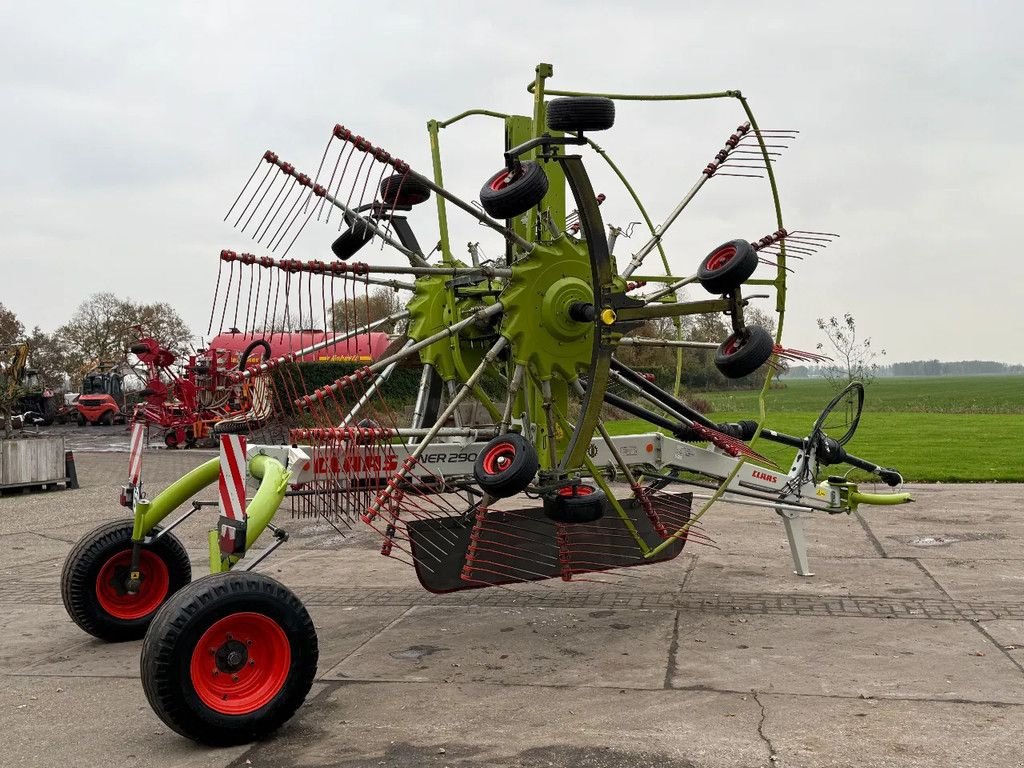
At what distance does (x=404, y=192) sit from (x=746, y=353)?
290 centimetres

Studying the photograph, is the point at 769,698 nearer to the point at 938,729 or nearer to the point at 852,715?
the point at 852,715

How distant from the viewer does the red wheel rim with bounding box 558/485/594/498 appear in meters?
6.68

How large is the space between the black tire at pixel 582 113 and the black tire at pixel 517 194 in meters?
0.37

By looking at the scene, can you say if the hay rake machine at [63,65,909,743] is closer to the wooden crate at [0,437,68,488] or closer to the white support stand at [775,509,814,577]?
the white support stand at [775,509,814,577]

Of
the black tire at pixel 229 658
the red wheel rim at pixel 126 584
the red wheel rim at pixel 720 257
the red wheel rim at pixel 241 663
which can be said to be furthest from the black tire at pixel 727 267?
the red wheel rim at pixel 126 584

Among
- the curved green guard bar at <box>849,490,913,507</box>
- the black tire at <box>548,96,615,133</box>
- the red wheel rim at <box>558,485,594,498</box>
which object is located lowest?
the curved green guard bar at <box>849,490,913,507</box>

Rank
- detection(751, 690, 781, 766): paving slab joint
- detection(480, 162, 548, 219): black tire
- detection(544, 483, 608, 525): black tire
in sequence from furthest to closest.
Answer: detection(544, 483, 608, 525): black tire, detection(480, 162, 548, 219): black tire, detection(751, 690, 781, 766): paving slab joint

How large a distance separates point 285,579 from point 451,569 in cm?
297

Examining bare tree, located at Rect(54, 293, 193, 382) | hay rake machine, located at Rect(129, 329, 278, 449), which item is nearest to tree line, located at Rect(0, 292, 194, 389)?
bare tree, located at Rect(54, 293, 193, 382)

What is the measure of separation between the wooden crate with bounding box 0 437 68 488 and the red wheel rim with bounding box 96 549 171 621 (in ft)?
37.4

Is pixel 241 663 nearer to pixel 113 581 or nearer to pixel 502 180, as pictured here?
pixel 113 581

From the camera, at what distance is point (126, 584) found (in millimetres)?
7406

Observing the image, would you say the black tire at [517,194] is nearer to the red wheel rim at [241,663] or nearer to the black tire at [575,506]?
the black tire at [575,506]

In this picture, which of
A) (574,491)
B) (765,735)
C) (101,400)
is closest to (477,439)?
(574,491)
